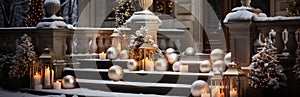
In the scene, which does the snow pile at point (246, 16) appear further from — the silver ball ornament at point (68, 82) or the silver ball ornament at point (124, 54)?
the silver ball ornament at point (68, 82)

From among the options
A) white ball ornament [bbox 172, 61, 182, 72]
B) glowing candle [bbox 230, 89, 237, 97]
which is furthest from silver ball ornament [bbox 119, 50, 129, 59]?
glowing candle [bbox 230, 89, 237, 97]

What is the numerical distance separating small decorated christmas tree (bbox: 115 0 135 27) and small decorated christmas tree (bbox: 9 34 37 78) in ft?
15.7

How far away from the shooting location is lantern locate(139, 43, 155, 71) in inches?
352

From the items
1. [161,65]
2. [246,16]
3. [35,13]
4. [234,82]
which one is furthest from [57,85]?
[35,13]

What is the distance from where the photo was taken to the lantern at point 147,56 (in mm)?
8930

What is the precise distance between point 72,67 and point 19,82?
1.15 meters

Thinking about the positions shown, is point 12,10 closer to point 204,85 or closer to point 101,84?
point 101,84

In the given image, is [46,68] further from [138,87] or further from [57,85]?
[138,87]

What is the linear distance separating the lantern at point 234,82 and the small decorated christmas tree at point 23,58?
421 cm

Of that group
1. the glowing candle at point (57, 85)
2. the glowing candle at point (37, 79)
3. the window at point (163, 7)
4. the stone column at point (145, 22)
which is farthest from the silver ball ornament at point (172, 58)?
the window at point (163, 7)

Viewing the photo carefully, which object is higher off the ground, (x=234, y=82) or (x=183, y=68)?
(x=183, y=68)

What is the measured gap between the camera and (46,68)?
9070mm

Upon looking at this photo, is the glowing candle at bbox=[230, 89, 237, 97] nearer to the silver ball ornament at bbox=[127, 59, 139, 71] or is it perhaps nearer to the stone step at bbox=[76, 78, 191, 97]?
the stone step at bbox=[76, 78, 191, 97]

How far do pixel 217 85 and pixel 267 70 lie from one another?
2.95 feet
